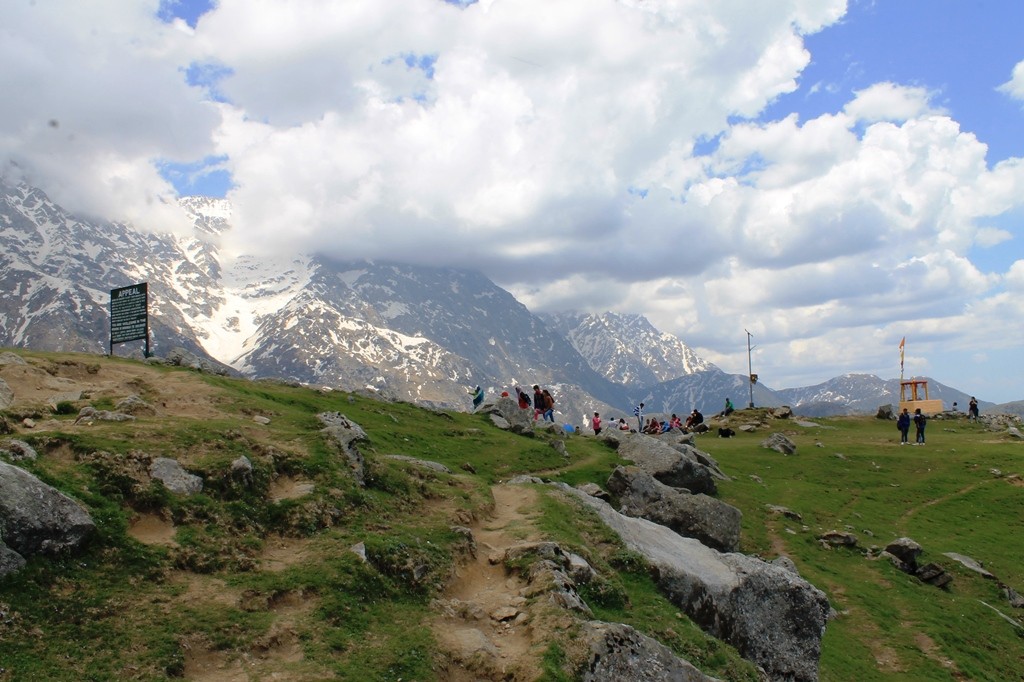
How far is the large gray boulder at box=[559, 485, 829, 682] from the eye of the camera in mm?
21047

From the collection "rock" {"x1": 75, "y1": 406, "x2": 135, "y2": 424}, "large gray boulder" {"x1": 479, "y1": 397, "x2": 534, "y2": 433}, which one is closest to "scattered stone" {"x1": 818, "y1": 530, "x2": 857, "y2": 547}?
"large gray boulder" {"x1": 479, "y1": 397, "x2": 534, "y2": 433}

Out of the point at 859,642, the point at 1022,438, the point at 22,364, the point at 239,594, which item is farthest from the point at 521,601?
the point at 1022,438

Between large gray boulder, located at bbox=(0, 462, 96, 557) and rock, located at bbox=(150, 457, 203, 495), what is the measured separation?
2.88 meters

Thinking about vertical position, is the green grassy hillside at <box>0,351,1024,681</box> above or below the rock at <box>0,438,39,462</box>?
below

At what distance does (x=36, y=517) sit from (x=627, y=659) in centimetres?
1319

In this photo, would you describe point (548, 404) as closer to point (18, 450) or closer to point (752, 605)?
point (752, 605)

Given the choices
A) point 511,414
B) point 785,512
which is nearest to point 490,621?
point 785,512

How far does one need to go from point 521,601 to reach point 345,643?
15.2 feet

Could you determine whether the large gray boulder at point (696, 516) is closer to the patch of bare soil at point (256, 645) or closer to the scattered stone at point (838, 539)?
the scattered stone at point (838, 539)

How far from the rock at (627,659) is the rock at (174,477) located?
1121 centimetres

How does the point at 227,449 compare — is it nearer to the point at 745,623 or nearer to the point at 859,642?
the point at 745,623

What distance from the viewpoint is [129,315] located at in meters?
52.9

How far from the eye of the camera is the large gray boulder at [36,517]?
15062 mm

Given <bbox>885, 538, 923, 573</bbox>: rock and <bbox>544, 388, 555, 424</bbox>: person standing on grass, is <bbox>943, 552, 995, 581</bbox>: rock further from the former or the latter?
<bbox>544, 388, 555, 424</bbox>: person standing on grass
